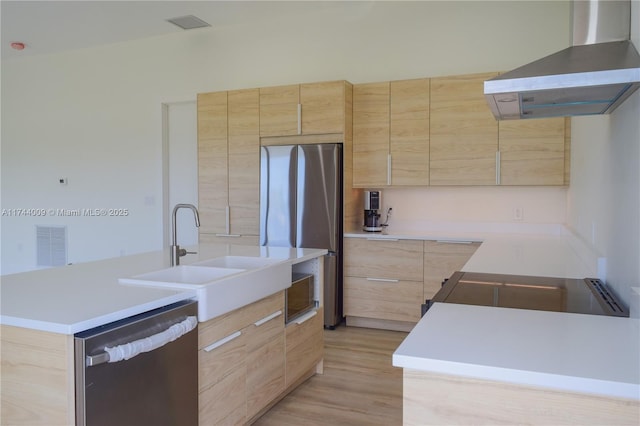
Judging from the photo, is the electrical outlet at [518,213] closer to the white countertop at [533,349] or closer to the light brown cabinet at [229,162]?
the light brown cabinet at [229,162]

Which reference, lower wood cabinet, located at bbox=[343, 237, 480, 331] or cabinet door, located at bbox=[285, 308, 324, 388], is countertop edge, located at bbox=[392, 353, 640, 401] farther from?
lower wood cabinet, located at bbox=[343, 237, 480, 331]

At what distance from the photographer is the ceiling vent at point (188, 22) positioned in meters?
4.88

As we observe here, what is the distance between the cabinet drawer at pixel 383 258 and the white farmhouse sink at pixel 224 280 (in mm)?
1660

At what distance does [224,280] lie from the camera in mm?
1998

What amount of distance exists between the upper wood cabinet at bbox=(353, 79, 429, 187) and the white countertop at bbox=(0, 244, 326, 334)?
2299mm

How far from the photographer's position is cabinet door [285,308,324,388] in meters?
2.68

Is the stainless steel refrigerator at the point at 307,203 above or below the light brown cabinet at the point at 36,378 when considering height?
above

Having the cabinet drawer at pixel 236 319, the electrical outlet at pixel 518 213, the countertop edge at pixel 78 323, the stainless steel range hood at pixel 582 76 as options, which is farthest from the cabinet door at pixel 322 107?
the countertop edge at pixel 78 323

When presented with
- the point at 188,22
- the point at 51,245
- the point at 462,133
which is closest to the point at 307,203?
the point at 462,133

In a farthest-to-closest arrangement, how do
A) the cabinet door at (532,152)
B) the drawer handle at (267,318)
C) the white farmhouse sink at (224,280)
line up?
the cabinet door at (532,152) < the drawer handle at (267,318) < the white farmhouse sink at (224,280)

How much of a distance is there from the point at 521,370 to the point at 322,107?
352 cm

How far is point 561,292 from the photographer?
5.75ft

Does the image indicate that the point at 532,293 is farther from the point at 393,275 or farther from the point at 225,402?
the point at 393,275

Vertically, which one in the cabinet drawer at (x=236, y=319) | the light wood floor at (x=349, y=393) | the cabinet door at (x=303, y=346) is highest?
the cabinet drawer at (x=236, y=319)
